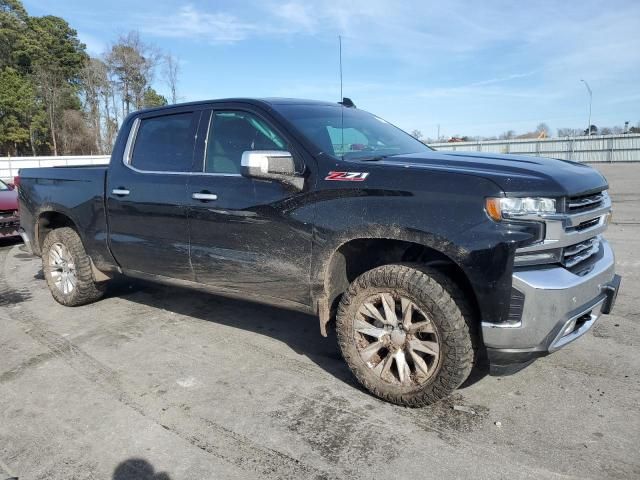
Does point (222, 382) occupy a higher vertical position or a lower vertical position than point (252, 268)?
lower

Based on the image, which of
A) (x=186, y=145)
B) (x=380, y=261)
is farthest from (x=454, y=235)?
(x=186, y=145)

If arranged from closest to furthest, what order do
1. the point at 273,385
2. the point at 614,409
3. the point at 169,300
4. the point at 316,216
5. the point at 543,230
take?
1. the point at 543,230
2. the point at 614,409
3. the point at 316,216
4. the point at 273,385
5. the point at 169,300

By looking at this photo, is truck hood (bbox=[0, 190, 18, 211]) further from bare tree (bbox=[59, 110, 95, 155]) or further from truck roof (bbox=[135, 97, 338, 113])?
bare tree (bbox=[59, 110, 95, 155])

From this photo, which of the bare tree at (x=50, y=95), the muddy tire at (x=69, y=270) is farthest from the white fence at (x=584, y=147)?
the bare tree at (x=50, y=95)

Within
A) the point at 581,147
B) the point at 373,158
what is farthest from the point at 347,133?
the point at 581,147

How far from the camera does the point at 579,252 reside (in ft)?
10.1

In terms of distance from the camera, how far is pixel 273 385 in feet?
11.7

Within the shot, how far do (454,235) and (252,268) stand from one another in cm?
154

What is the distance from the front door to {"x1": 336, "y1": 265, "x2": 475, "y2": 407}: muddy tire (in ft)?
1.52

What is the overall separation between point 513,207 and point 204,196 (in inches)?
88.2

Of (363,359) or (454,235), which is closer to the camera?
(454,235)

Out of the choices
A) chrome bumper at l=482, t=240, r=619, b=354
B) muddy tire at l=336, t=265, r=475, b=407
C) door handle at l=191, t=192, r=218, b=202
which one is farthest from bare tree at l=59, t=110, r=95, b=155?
chrome bumper at l=482, t=240, r=619, b=354

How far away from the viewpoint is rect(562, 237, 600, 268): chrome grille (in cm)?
292

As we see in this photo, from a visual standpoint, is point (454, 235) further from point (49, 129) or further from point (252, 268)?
point (49, 129)
